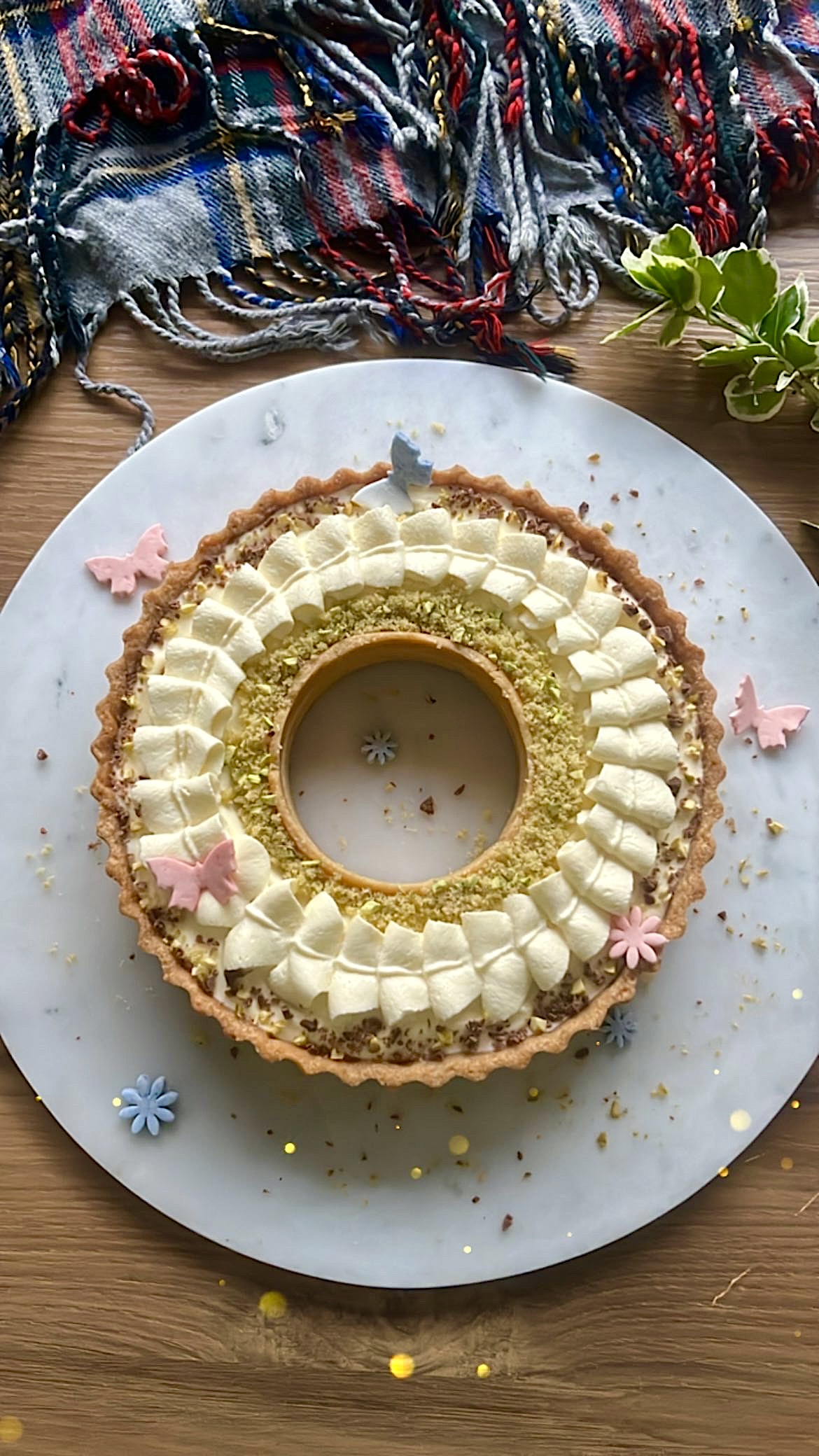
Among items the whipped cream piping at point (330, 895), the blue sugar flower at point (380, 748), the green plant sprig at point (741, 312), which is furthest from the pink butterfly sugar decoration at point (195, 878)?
the green plant sprig at point (741, 312)

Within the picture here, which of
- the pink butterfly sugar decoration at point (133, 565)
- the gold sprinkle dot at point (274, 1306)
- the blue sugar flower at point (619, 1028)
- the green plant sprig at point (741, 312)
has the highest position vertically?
the green plant sprig at point (741, 312)

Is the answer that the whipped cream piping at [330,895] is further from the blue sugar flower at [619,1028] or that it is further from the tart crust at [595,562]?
the blue sugar flower at [619,1028]

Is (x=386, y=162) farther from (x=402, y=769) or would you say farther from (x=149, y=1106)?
(x=149, y=1106)

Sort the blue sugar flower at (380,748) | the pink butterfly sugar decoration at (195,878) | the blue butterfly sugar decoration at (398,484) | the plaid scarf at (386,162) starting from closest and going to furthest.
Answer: the pink butterfly sugar decoration at (195,878), the blue butterfly sugar decoration at (398,484), the blue sugar flower at (380,748), the plaid scarf at (386,162)

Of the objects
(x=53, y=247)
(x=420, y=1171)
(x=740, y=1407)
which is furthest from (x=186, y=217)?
(x=740, y=1407)

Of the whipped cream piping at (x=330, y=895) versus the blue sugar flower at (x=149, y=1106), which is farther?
the blue sugar flower at (x=149, y=1106)

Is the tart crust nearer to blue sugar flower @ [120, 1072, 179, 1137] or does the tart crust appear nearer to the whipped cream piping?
the whipped cream piping

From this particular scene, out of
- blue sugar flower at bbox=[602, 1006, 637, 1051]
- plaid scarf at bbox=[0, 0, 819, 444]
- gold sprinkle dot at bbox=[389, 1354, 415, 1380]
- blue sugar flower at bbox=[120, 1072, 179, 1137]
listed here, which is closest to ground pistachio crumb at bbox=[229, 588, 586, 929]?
blue sugar flower at bbox=[602, 1006, 637, 1051]
